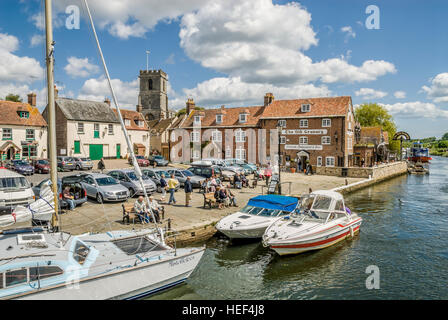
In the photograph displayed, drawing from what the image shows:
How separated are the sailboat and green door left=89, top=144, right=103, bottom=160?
35862 mm

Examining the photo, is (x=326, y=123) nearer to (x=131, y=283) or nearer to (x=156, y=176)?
(x=156, y=176)

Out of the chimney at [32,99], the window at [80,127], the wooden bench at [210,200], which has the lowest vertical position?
the wooden bench at [210,200]

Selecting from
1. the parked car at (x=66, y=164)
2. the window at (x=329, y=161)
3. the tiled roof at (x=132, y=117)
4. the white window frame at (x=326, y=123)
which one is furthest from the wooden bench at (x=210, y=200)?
the tiled roof at (x=132, y=117)

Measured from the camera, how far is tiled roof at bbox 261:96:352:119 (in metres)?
40.9

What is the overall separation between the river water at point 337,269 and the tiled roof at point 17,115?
3479 cm

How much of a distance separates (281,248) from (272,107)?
3560 centimetres

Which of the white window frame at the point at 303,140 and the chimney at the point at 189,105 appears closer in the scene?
the white window frame at the point at 303,140

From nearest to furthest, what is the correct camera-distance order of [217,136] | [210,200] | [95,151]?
[210,200] < [95,151] < [217,136]

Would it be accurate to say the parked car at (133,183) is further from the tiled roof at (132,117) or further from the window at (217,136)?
the tiled roof at (132,117)

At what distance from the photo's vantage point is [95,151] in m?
44.7

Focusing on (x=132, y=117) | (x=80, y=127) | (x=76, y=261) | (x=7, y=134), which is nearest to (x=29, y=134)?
(x=7, y=134)

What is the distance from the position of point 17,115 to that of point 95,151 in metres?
10.6

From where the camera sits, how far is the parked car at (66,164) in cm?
3238
